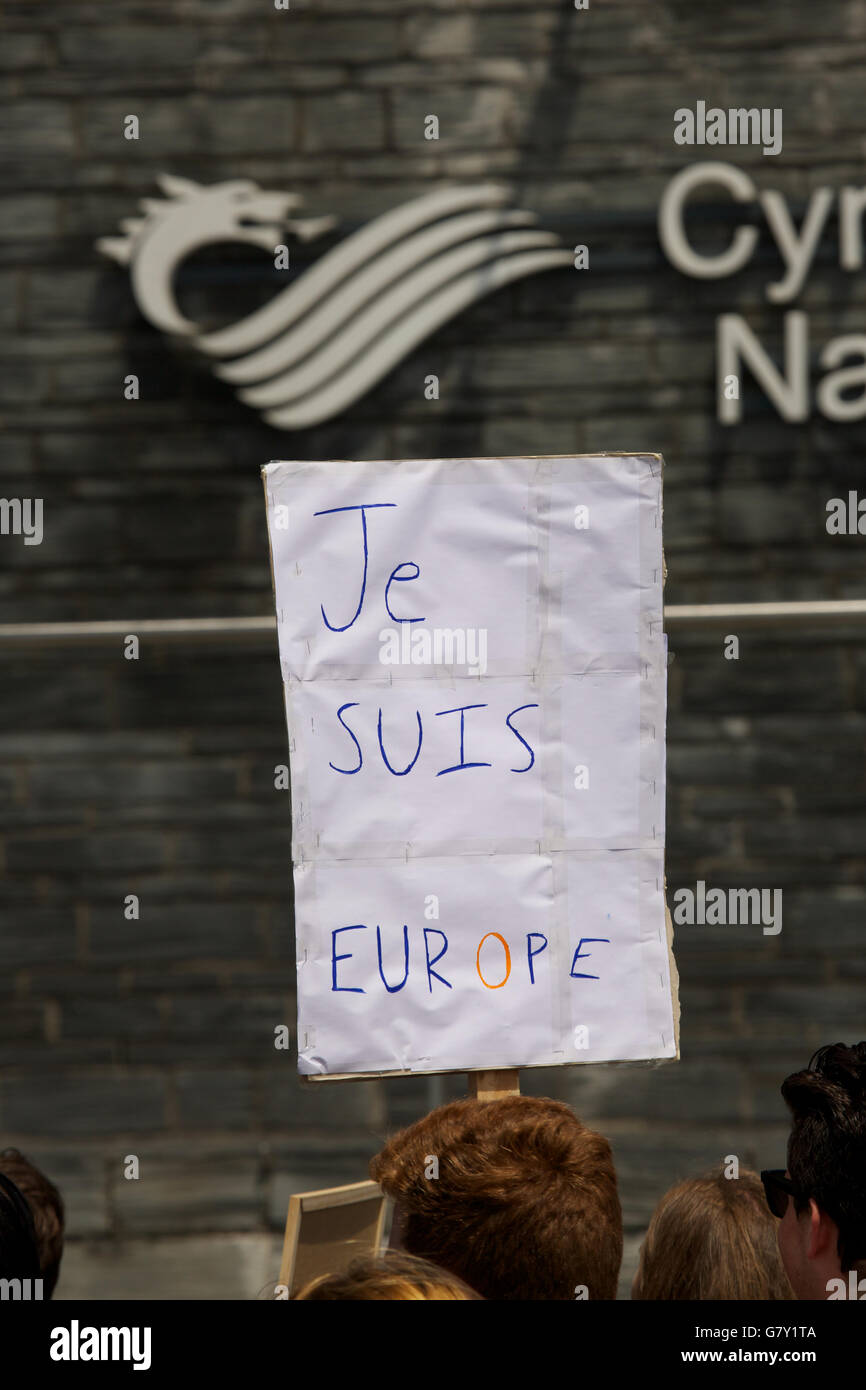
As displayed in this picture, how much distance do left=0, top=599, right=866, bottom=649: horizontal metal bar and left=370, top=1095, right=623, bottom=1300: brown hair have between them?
3.10 metres

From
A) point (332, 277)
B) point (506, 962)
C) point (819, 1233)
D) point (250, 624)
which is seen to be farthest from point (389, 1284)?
point (332, 277)

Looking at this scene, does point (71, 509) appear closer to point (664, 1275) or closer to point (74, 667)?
point (74, 667)

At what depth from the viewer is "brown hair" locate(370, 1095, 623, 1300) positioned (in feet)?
5.29

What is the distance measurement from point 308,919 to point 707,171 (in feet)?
11.4

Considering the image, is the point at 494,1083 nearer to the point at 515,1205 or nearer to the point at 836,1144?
the point at 515,1205

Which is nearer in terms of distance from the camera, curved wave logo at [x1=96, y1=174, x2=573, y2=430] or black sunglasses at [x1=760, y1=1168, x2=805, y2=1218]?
black sunglasses at [x1=760, y1=1168, x2=805, y2=1218]

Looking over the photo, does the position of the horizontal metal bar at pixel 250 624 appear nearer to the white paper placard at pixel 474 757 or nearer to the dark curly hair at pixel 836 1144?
the white paper placard at pixel 474 757

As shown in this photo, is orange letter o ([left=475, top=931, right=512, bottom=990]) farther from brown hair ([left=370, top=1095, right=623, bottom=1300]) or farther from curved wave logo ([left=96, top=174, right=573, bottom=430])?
curved wave logo ([left=96, top=174, right=573, bottom=430])

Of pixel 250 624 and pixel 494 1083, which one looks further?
pixel 250 624

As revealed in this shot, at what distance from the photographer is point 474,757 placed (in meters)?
2.16

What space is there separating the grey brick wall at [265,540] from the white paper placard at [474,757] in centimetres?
258

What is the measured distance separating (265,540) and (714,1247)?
3.32 metres

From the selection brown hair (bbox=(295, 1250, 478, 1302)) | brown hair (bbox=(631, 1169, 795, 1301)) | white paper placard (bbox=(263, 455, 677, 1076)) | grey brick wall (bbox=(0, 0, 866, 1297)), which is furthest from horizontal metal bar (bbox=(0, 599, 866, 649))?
brown hair (bbox=(295, 1250, 478, 1302))

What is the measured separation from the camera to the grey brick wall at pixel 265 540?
4.70 meters
